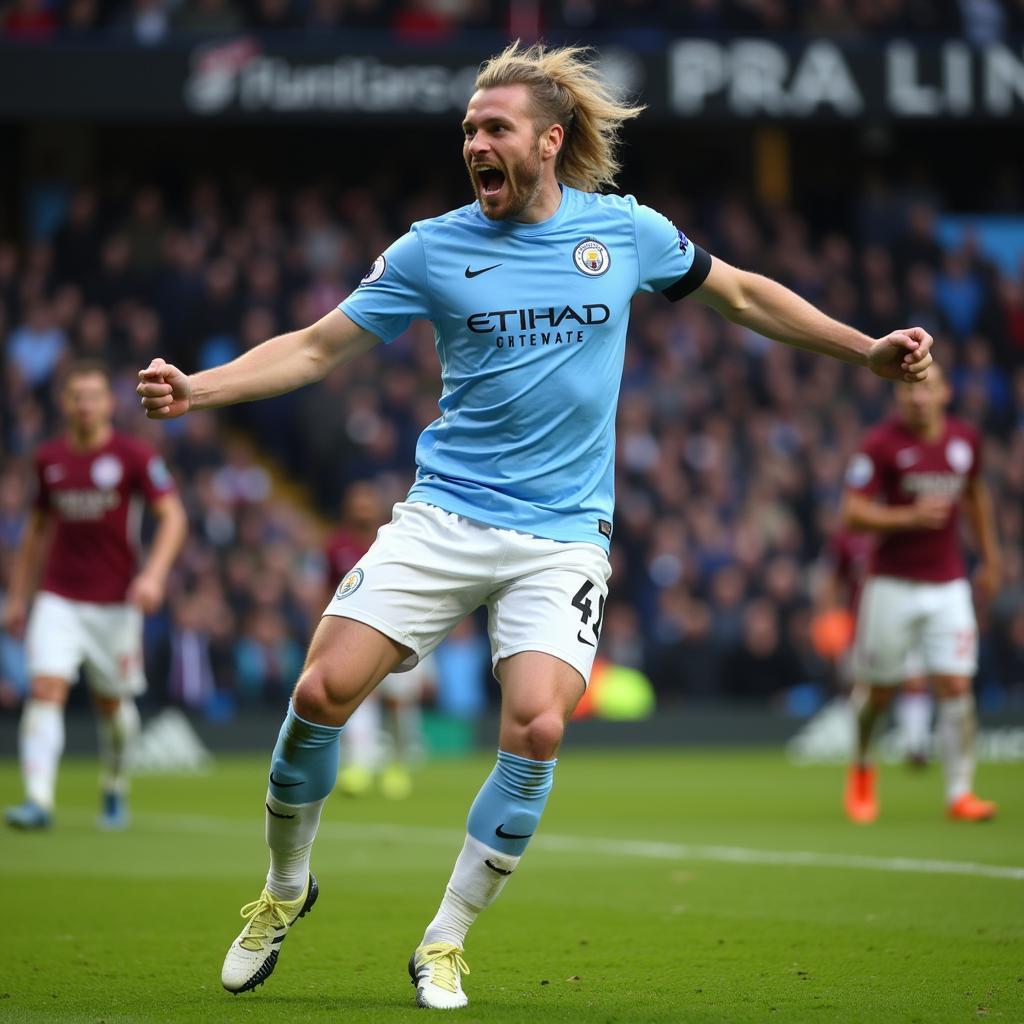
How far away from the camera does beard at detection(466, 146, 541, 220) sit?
18.7 ft

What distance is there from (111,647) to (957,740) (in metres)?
5.17

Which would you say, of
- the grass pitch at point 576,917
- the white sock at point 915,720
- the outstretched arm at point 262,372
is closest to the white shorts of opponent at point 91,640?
the grass pitch at point 576,917

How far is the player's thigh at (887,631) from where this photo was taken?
1179cm

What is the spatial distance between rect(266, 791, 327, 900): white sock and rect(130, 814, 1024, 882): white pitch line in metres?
3.90

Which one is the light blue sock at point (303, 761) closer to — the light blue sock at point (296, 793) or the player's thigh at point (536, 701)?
the light blue sock at point (296, 793)

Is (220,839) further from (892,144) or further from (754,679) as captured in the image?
(892,144)

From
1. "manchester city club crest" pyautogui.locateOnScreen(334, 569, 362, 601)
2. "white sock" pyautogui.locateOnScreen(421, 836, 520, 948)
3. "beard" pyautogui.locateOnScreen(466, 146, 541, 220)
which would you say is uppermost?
"beard" pyautogui.locateOnScreen(466, 146, 541, 220)

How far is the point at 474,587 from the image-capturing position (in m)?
5.67

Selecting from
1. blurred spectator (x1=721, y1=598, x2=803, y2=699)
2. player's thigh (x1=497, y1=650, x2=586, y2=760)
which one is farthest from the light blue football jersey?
blurred spectator (x1=721, y1=598, x2=803, y2=699)

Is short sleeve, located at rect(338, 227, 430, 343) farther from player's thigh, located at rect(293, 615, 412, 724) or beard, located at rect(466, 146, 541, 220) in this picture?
player's thigh, located at rect(293, 615, 412, 724)

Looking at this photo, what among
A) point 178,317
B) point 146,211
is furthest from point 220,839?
point 146,211

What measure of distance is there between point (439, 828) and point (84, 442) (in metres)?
3.23

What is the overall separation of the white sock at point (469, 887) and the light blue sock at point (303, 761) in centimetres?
47

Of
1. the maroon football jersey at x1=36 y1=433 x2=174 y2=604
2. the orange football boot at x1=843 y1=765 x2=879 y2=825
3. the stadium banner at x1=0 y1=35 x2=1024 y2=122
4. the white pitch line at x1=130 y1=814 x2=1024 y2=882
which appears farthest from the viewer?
the stadium banner at x1=0 y1=35 x2=1024 y2=122
